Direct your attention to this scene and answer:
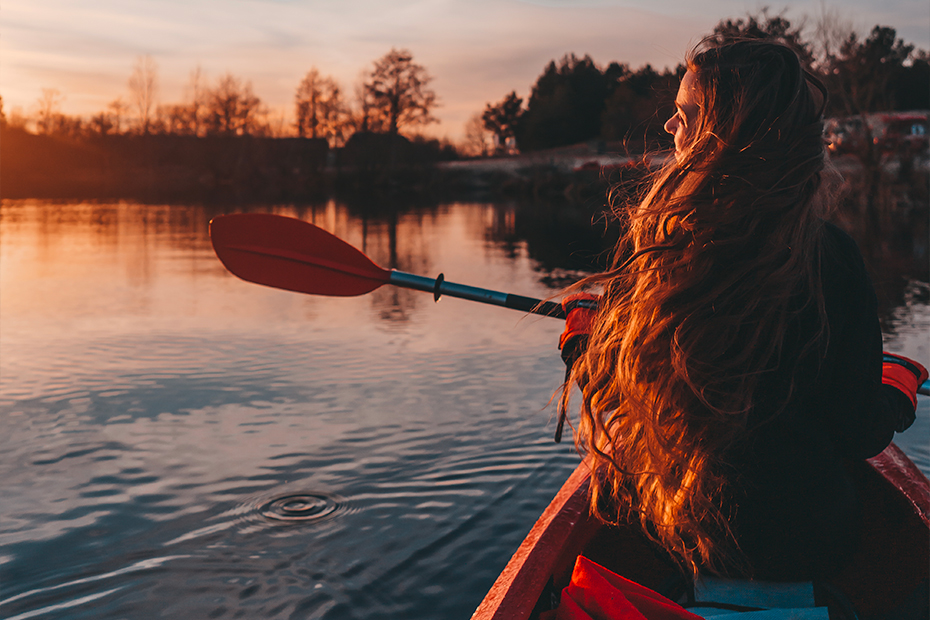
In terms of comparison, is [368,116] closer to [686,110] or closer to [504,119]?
[504,119]

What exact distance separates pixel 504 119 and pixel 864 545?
70314 mm

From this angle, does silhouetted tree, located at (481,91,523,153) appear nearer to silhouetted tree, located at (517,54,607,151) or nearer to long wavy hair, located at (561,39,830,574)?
silhouetted tree, located at (517,54,607,151)

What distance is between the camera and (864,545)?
2.45 m

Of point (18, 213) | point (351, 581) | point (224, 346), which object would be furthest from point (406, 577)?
point (18, 213)

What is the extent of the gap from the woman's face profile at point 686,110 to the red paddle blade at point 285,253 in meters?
2.04

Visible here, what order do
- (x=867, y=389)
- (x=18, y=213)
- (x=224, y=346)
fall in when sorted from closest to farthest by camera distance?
(x=867, y=389)
(x=224, y=346)
(x=18, y=213)

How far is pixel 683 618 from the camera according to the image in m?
1.31

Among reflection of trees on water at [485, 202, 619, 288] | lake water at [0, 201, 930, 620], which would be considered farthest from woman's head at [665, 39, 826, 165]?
reflection of trees on water at [485, 202, 619, 288]

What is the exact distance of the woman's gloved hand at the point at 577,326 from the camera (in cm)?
183

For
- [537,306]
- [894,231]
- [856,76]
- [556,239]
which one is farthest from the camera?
[856,76]

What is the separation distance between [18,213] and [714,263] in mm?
24678

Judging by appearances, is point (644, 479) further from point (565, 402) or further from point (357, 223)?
point (357, 223)

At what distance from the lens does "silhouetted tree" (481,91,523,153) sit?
67875 millimetres

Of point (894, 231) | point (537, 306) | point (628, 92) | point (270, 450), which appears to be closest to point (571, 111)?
point (628, 92)
